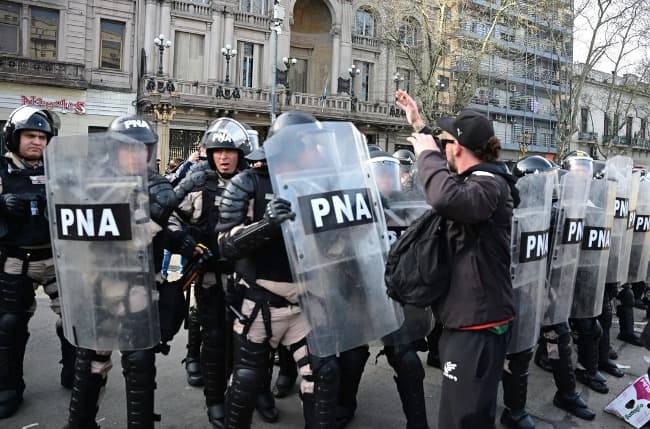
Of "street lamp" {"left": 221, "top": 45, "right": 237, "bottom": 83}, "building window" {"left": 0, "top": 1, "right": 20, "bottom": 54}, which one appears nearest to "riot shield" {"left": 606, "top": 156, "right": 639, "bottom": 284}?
"street lamp" {"left": 221, "top": 45, "right": 237, "bottom": 83}

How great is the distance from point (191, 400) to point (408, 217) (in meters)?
2.02

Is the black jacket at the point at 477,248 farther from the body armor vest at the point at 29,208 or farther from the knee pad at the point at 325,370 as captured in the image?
the body armor vest at the point at 29,208

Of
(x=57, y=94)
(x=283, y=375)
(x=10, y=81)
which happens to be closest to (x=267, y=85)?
(x=57, y=94)

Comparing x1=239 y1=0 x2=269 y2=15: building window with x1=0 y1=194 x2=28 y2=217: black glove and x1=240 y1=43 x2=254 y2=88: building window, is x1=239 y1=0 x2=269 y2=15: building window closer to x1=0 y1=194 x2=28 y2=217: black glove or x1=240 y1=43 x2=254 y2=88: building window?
x1=240 y1=43 x2=254 y2=88: building window

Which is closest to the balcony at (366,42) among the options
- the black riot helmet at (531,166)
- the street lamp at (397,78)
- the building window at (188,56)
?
the street lamp at (397,78)

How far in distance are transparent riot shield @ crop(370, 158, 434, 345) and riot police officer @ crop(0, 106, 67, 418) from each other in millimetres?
2240

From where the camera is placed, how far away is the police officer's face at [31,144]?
3363 millimetres

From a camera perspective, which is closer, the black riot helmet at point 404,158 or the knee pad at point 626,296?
the black riot helmet at point 404,158

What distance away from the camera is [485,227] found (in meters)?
2.18

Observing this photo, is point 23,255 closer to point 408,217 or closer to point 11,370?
point 11,370

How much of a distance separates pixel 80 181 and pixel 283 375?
2133 mm

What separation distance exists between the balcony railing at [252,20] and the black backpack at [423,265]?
75.1 ft

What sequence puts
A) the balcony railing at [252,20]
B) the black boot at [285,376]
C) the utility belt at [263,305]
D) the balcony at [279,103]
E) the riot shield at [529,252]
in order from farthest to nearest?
the balcony railing at [252,20]
the balcony at [279,103]
the black boot at [285,376]
the riot shield at [529,252]
the utility belt at [263,305]

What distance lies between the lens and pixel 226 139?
11.2ft
